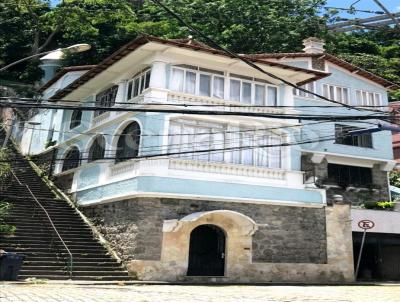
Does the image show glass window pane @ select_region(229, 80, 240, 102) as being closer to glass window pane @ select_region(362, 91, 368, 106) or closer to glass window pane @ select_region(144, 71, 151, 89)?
glass window pane @ select_region(144, 71, 151, 89)

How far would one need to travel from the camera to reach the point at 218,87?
750 inches

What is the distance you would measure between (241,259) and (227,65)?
8.48 metres

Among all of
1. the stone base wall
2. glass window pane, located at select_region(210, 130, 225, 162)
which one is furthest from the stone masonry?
glass window pane, located at select_region(210, 130, 225, 162)

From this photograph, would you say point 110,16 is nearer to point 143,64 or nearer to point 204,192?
point 143,64

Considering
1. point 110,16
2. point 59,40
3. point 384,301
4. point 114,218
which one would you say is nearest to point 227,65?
point 114,218

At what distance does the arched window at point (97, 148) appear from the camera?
841 inches

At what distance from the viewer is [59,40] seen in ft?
143

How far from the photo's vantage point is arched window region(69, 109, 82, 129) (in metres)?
25.4

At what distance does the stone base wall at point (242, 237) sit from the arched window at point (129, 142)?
2405 millimetres

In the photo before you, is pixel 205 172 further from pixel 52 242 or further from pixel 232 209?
pixel 52 242

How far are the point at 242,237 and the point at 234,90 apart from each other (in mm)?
6669

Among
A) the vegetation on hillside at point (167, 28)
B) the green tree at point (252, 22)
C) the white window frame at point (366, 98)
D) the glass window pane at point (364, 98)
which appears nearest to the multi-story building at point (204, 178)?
the white window frame at point (366, 98)

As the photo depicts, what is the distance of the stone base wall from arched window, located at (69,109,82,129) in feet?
25.2

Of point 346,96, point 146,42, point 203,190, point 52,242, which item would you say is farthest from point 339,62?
point 52,242
